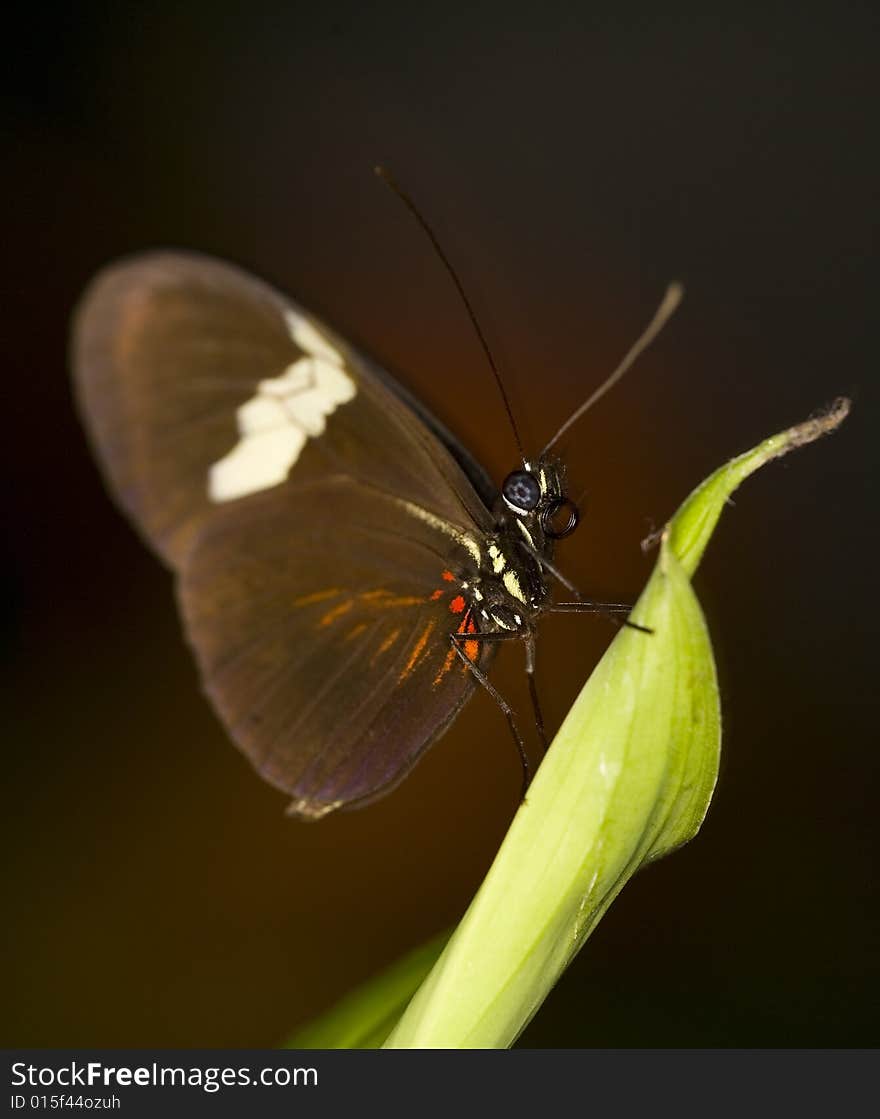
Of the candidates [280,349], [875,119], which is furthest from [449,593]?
[875,119]

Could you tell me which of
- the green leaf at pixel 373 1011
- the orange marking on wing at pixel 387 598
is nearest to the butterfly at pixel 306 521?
the orange marking on wing at pixel 387 598

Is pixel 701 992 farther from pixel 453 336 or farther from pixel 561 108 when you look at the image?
pixel 561 108

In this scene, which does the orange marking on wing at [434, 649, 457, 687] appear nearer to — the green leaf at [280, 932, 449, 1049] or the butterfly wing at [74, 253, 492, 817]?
the butterfly wing at [74, 253, 492, 817]

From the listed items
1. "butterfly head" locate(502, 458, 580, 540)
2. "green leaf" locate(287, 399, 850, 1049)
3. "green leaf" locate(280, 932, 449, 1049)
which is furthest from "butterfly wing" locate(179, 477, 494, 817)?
"green leaf" locate(287, 399, 850, 1049)

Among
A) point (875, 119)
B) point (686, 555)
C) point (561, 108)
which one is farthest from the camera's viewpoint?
point (561, 108)

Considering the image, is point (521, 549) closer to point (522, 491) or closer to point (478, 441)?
point (522, 491)
